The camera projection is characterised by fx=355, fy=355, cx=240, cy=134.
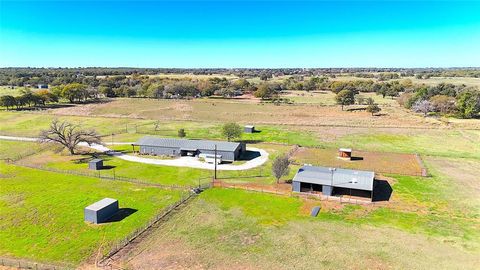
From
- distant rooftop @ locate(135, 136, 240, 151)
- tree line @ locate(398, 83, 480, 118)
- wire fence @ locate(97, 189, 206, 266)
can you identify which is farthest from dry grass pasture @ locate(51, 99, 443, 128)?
wire fence @ locate(97, 189, 206, 266)

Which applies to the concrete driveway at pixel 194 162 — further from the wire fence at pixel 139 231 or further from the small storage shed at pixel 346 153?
the small storage shed at pixel 346 153

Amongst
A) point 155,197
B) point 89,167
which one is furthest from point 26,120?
point 155,197

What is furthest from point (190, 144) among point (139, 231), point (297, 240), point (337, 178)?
point (297, 240)

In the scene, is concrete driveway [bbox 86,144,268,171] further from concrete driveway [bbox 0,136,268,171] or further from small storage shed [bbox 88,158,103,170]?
small storage shed [bbox 88,158,103,170]

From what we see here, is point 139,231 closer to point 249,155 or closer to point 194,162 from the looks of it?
point 194,162

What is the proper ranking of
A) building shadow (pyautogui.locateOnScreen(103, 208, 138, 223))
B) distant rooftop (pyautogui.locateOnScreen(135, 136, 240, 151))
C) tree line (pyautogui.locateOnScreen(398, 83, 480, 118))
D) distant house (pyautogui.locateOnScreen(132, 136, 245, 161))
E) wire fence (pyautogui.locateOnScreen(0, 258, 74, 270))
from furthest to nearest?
tree line (pyautogui.locateOnScreen(398, 83, 480, 118)), distant rooftop (pyautogui.locateOnScreen(135, 136, 240, 151)), distant house (pyautogui.locateOnScreen(132, 136, 245, 161)), building shadow (pyautogui.locateOnScreen(103, 208, 138, 223)), wire fence (pyautogui.locateOnScreen(0, 258, 74, 270))

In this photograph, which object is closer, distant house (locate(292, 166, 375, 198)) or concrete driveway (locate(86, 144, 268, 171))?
distant house (locate(292, 166, 375, 198))

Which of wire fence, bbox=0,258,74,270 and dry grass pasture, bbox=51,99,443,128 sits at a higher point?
dry grass pasture, bbox=51,99,443,128
